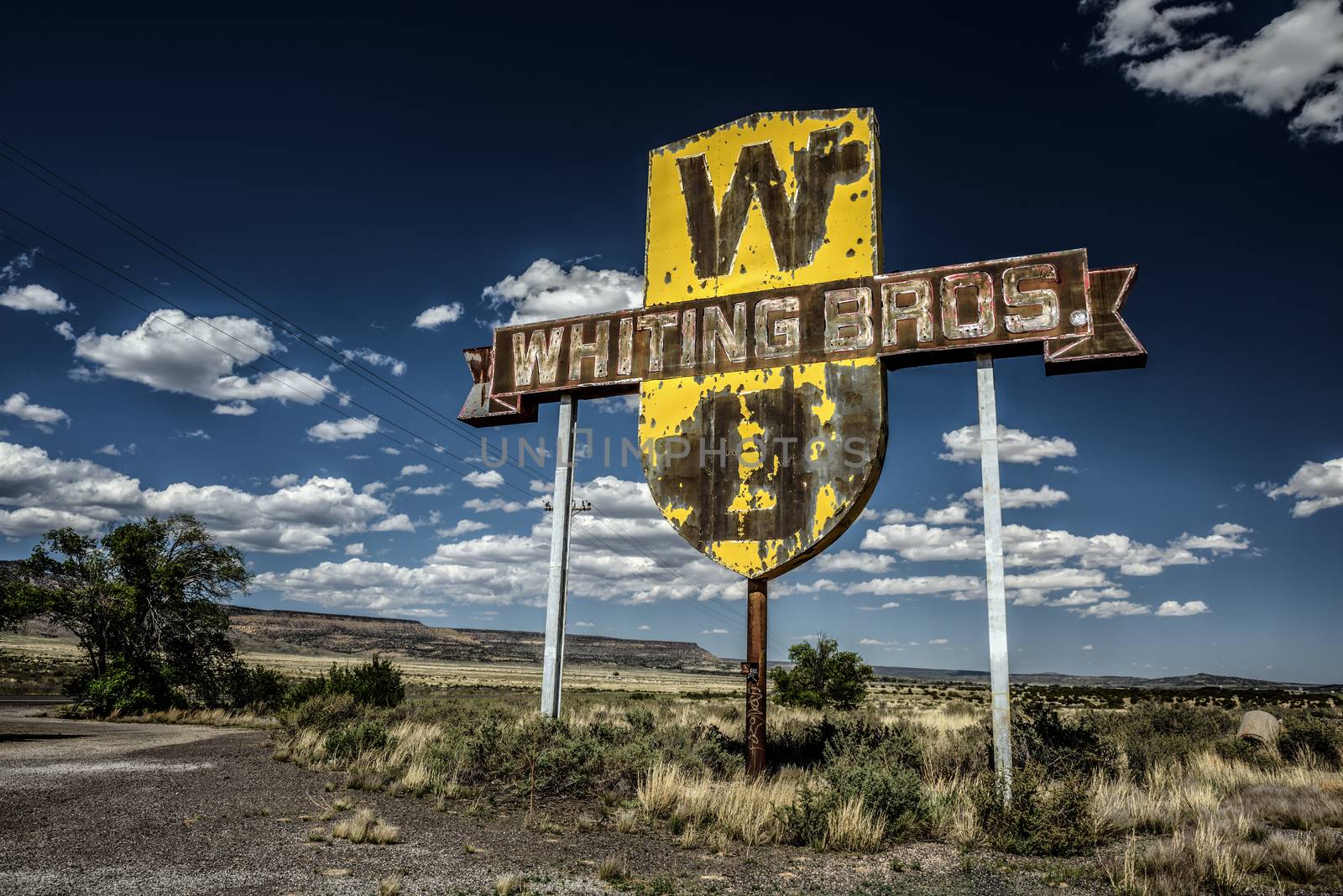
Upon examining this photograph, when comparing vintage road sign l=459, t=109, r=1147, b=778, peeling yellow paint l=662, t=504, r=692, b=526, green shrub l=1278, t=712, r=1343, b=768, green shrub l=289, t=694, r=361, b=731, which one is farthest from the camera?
green shrub l=289, t=694, r=361, b=731

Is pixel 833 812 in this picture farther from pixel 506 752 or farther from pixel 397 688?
pixel 397 688

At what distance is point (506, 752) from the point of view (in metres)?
11.0

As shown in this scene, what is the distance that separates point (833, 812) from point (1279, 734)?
Answer: 42.0ft

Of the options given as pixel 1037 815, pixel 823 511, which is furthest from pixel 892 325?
pixel 1037 815

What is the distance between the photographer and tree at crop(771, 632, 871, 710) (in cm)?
2933

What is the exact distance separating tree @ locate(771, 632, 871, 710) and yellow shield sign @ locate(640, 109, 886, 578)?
19.8 metres

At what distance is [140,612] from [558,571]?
60.1 ft

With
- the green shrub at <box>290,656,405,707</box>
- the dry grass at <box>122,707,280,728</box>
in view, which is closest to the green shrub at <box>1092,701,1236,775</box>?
the green shrub at <box>290,656,405,707</box>

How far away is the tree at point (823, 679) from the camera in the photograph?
96.2 feet

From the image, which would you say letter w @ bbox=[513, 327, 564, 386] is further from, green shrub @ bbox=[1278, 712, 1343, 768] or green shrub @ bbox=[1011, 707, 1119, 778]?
green shrub @ bbox=[1278, 712, 1343, 768]

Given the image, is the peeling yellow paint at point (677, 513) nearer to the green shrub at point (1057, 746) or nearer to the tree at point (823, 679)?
the green shrub at point (1057, 746)

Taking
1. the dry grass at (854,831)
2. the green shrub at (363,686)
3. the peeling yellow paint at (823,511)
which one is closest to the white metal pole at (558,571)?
the peeling yellow paint at (823,511)

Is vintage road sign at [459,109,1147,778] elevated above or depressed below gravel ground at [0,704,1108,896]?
above

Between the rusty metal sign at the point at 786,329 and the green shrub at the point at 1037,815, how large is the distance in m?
3.55
